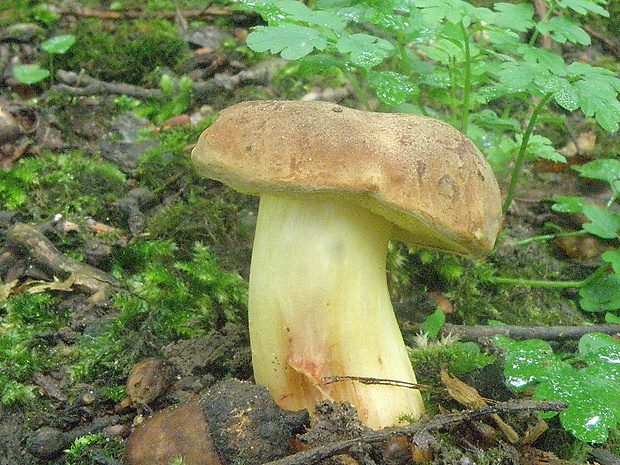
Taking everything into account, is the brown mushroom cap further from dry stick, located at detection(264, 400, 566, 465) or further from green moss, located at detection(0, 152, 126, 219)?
green moss, located at detection(0, 152, 126, 219)

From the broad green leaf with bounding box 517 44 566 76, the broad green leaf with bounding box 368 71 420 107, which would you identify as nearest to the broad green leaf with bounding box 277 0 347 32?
the broad green leaf with bounding box 368 71 420 107

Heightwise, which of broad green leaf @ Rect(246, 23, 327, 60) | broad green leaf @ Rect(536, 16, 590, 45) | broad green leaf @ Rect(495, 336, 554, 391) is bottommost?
broad green leaf @ Rect(495, 336, 554, 391)

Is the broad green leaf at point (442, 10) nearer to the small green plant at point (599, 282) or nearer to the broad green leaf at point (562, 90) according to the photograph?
the broad green leaf at point (562, 90)

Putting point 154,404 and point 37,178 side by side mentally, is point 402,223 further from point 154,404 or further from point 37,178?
point 37,178

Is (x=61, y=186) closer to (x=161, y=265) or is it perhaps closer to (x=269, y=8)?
(x=161, y=265)

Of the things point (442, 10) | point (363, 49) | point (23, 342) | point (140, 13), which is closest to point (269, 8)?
point (363, 49)

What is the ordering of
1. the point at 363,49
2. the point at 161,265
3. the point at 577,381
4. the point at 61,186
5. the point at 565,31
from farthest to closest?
the point at 61,186 < the point at 161,265 < the point at 565,31 < the point at 363,49 < the point at 577,381
